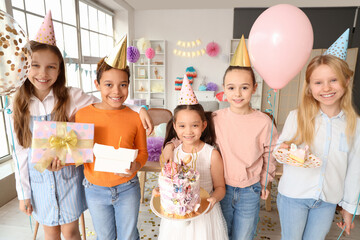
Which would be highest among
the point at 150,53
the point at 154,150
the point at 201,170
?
the point at 150,53

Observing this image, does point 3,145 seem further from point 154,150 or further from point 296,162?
point 296,162

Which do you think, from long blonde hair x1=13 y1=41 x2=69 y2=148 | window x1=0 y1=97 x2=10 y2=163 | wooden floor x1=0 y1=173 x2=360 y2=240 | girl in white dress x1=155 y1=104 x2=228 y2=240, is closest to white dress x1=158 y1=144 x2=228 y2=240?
girl in white dress x1=155 y1=104 x2=228 y2=240

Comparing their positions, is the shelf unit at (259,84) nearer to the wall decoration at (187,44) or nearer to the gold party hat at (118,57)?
the wall decoration at (187,44)

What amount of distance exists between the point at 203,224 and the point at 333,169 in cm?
72

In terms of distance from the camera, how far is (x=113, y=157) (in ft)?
3.33

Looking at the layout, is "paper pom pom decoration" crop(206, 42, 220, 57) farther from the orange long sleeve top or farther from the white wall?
the orange long sleeve top

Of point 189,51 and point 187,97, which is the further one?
point 189,51

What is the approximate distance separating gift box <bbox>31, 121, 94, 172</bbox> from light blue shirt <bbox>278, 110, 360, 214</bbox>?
43.5 inches

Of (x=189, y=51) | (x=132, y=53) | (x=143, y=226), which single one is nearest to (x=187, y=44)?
(x=189, y=51)

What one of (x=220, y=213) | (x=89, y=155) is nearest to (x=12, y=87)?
(x=89, y=155)

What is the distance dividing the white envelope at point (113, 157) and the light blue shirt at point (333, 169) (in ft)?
2.93

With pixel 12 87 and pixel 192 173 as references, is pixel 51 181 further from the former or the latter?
pixel 192 173

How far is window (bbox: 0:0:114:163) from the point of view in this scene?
10.0 ft

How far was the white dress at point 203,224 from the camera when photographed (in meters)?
1.12
